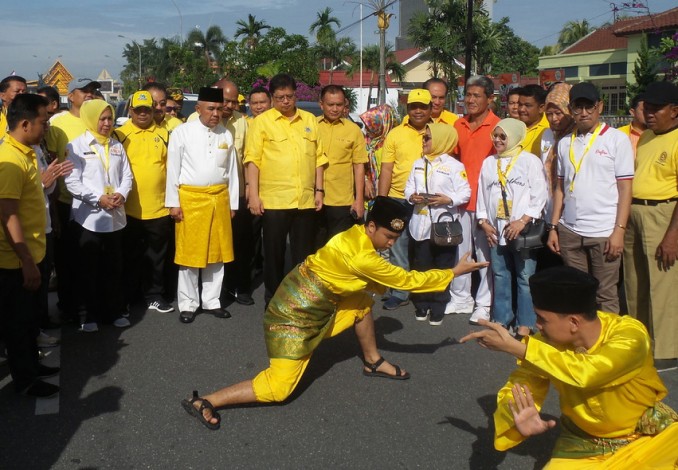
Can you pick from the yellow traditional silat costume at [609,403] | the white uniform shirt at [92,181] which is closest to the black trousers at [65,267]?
the white uniform shirt at [92,181]

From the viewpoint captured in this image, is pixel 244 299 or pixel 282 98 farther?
pixel 244 299

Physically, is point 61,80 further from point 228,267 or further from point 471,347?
point 471,347

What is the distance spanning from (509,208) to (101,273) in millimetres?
3442

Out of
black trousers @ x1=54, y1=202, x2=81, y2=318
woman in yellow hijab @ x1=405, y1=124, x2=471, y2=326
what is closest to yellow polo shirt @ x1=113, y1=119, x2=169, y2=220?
black trousers @ x1=54, y1=202, x2=81, y2=318

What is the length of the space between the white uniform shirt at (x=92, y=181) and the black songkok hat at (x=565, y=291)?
155 inches

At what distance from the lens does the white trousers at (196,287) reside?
602cm

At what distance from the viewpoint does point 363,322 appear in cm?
461

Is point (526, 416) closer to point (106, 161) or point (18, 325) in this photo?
point (18, 325)

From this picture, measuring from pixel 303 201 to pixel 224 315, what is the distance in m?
1.26

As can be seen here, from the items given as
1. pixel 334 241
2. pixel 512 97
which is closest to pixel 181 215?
pixel 334 241

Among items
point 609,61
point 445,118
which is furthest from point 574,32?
point 445,118

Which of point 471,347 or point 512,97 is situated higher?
point 512,97

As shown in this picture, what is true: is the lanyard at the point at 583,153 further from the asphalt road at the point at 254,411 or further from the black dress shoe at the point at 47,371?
the black dress shoe at the point at 47,371

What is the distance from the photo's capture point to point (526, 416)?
263 centimetres
